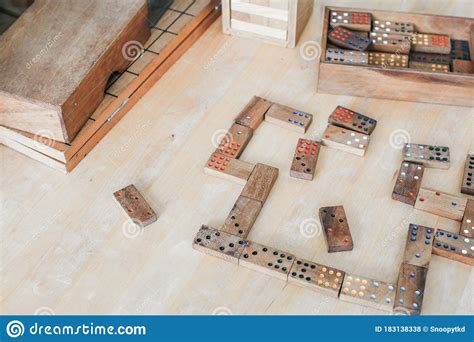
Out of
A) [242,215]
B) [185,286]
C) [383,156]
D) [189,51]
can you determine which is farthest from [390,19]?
[185,286]

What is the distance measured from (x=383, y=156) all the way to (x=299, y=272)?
20.6 inches

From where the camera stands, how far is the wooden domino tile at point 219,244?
1.69 meters

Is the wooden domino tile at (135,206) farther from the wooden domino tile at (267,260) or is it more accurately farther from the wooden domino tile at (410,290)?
the wooden domino tile at (410,290)

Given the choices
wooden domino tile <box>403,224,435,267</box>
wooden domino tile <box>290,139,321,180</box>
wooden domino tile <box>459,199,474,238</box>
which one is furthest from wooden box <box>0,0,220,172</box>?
wooden domino tile <box>459,199,474,238</box>

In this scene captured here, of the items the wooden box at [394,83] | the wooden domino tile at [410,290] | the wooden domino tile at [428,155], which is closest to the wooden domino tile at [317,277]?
the wooden domino tile at [410,290]

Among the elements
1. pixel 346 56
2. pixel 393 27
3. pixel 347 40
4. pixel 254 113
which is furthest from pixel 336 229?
pixel 393 27

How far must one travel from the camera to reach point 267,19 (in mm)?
2258

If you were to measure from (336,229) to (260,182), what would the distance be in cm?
26

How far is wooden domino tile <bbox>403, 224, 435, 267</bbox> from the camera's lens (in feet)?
5.51

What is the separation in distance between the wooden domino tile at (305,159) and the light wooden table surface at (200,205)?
3 centimetres

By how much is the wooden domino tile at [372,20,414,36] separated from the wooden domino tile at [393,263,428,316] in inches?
35.6

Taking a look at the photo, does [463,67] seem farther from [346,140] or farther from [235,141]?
[235,141]

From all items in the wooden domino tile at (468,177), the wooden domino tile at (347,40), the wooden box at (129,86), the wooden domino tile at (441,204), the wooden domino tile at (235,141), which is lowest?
the wooden domino tile at (441,204)

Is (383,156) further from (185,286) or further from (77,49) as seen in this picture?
(77,49)
